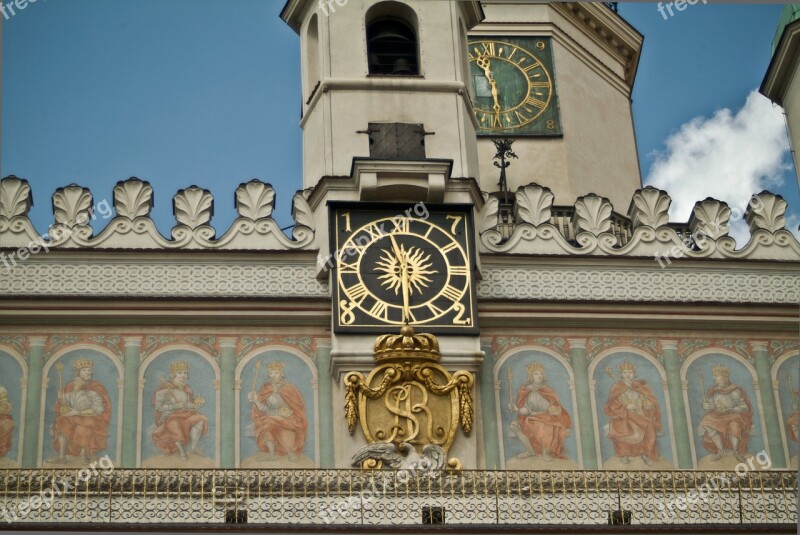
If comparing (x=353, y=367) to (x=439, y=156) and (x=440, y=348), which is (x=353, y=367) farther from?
(x=439, y=156)

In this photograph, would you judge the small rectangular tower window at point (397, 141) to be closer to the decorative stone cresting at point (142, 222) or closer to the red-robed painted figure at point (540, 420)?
the decorative stone cresting at point (142, 222)

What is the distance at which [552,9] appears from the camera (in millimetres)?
16891

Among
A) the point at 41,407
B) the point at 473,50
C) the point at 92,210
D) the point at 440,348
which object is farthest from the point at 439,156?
the point at 473,50

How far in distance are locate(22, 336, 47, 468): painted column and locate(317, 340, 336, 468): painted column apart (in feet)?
5.57

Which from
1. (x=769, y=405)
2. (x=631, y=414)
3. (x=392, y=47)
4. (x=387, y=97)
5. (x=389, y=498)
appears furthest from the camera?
(x=392, y=47)

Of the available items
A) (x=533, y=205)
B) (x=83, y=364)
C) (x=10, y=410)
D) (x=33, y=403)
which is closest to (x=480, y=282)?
(x=533, y=205)

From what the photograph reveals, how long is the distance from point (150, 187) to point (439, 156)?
191 cm

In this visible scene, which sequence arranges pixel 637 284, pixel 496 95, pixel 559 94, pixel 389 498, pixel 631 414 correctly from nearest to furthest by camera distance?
pixel 389 498
pixel 631 414
pixel 637 284
pixel 559 94
pixel 496 95

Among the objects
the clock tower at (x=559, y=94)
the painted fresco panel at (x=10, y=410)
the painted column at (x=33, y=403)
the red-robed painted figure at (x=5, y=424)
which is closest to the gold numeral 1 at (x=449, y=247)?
the painted column at (x=33, y=403)

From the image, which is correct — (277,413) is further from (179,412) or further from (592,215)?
(592,215)

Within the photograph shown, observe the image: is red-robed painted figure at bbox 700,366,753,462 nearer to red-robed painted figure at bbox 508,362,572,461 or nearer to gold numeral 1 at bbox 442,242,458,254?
red-robed painted figure at bbox 508,362,572,461

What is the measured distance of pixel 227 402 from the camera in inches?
469

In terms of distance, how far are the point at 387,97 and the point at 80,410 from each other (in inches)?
119

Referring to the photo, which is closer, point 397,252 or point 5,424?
point 5,424
